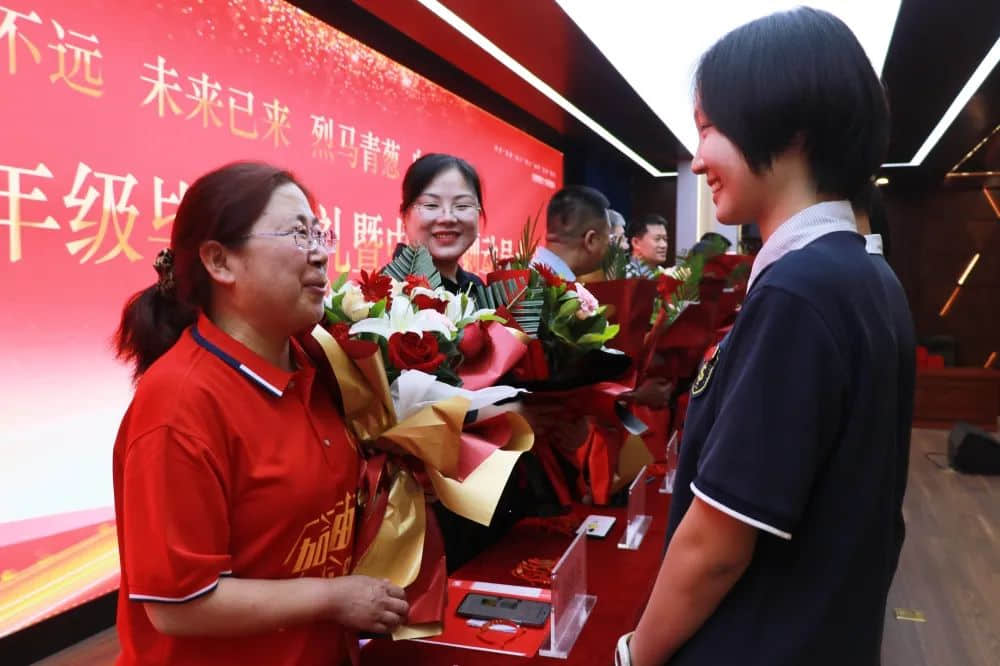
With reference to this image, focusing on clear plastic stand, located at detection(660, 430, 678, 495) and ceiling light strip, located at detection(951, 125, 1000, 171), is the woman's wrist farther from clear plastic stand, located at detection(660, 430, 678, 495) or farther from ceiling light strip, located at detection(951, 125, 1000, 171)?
ceiling light strip, located at detection(951, 125, 1000, 171)

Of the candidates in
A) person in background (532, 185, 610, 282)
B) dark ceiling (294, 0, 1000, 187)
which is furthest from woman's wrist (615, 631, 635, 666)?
dark ceiling (294, 0, 1000, 187)

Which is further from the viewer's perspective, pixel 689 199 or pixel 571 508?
pixel 689 199

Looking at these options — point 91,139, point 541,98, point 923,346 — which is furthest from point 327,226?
point 923,346

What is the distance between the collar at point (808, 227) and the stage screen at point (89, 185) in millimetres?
1488

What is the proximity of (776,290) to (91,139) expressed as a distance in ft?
8.46

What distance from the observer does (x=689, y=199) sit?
9.43 metres

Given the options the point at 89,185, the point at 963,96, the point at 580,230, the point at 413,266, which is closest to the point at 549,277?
the point at 413,266

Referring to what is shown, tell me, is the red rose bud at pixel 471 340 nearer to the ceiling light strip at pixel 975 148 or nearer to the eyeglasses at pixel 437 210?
the eyeglasses at pixel 437 210

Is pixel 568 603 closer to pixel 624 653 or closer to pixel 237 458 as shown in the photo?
pixel 624 653

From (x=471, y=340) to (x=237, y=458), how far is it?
41cm

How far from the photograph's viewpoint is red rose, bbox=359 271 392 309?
1.23 meters

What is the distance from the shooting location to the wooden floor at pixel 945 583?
9.75 ft

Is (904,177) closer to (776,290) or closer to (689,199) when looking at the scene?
(689,199)

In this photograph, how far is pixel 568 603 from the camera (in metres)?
1.19
